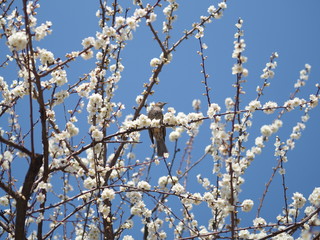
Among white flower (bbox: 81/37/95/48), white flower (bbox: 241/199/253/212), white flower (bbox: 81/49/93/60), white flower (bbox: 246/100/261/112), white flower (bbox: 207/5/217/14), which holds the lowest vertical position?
white flower (bbox: 241/199/253/212)

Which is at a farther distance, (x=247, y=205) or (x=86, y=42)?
(x=247, y=205)

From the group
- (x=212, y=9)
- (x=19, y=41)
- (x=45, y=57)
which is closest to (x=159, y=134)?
(x=212, y=9)

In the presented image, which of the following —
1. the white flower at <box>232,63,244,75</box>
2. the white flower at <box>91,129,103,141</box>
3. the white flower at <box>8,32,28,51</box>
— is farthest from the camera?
the white flower at <box>91,129,103,141</box>

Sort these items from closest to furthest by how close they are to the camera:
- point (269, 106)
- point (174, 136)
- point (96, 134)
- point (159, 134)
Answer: point (96, 134)
point (269, 106)
point (174, 136)
point (159, 134)

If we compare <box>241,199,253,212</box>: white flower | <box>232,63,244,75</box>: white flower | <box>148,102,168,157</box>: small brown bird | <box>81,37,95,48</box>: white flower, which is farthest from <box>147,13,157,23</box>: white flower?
<box>241,199,253,212</box>: white flower

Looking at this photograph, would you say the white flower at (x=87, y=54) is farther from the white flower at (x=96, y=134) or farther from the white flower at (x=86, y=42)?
the white flower at (x=96, y=134)

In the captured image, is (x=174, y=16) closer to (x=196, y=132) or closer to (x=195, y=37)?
(x=195, y=37)

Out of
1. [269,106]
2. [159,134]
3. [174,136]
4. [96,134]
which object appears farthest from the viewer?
[159,134]

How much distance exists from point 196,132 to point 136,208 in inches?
47.7

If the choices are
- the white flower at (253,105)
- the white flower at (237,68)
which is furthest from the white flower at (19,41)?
the white flower at (253,105)

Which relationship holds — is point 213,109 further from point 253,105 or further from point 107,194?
point 107,194

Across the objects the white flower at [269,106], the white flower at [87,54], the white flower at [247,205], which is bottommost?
the white flower at [247,205]

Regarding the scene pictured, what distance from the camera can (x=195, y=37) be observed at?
409 cm

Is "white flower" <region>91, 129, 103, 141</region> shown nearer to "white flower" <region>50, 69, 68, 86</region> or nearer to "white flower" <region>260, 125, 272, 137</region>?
"white flower" <region>50, 69, 68, 86</region>
